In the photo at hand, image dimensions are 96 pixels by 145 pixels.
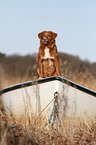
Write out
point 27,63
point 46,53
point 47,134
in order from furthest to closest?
1. point 27,63
2. point 46,53
3. point 47,134

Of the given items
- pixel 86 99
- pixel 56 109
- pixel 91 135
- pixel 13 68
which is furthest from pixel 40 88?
pixel 13 68

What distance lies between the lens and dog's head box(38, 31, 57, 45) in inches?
201

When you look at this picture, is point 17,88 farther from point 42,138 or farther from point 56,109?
point 42,138

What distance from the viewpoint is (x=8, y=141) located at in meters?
3.96

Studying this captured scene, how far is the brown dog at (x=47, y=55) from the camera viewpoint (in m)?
5.16

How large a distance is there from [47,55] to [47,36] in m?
0.42

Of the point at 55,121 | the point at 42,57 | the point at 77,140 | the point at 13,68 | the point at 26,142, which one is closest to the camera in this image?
the point at 26,142

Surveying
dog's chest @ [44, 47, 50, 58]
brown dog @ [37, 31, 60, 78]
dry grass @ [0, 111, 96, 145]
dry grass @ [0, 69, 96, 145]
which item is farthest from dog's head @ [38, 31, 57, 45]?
dry grass @ [0, 111, 96, 145]

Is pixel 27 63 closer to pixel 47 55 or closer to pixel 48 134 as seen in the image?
pixel 47 55

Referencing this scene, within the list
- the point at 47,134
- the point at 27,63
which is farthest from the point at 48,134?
the point at 27,63

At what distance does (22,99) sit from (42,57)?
3.50 ft

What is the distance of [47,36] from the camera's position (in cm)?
512

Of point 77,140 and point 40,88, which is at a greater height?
point 40,88

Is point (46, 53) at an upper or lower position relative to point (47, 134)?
upper
